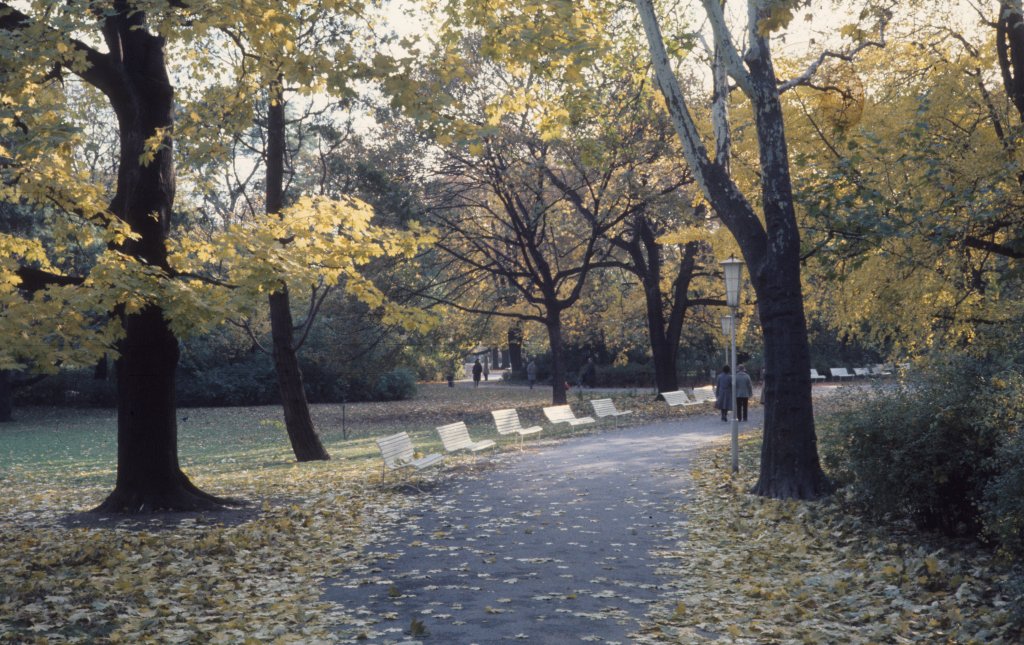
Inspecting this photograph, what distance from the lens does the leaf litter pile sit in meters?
6.32

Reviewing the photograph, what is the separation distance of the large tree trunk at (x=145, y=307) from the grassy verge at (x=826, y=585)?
21.6ft

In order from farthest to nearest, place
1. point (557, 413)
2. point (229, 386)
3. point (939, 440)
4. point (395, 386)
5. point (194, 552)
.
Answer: point (395, 386)
point (229, 386)
point (557, 413)
point (194, 552)
point (939, 440)

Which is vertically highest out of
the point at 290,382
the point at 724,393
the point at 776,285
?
the point at 776,285

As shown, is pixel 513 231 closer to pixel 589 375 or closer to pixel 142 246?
pixel 589 375

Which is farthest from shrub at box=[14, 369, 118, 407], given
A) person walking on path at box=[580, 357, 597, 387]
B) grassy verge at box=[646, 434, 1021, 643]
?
grassy verge at box=[646, 434, 1021, 643]

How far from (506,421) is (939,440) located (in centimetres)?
1186

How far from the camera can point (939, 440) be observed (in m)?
8.49

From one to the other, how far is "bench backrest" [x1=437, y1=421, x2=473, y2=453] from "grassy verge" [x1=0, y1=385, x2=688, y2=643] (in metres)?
0.49

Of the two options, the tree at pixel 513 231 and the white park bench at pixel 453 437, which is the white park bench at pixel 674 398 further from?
the white park bench at pixel 453 437

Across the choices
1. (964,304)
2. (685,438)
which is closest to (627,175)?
(685,438)

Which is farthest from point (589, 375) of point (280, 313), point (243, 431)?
point (280, 313)

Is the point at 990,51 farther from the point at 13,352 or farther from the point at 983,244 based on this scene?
the point at 13,352

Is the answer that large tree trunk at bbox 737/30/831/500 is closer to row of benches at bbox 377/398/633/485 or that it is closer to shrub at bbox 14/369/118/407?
row of benches at bbox 377/398/633/485

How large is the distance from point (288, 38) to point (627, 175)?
1844 centimetres
